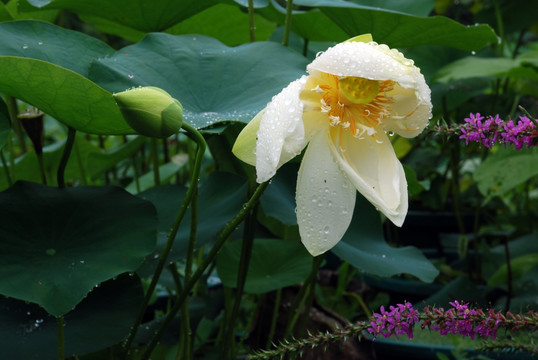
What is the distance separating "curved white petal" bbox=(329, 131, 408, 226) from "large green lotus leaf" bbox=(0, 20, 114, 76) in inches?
16.8

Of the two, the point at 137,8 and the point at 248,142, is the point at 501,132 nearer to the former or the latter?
the point at 248,142

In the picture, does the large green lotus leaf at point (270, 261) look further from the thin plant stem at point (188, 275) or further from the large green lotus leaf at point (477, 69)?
the large green lotus leaf at point (477, 69)

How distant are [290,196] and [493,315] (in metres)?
0.51

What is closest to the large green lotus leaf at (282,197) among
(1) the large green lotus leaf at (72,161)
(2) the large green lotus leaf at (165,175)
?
(1) the large green lotus leaf at (72,161)

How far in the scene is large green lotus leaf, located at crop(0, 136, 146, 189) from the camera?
1.12 meters

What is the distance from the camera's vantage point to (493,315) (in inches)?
19.1

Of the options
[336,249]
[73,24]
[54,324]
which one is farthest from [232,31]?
[73,24]

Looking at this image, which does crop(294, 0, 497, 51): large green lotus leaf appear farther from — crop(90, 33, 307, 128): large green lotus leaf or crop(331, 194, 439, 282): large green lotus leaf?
crop(331, 194, 439, 282): large green lotus leaf

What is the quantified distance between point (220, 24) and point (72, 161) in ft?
1.32

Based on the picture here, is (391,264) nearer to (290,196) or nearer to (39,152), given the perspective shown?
(290,196)

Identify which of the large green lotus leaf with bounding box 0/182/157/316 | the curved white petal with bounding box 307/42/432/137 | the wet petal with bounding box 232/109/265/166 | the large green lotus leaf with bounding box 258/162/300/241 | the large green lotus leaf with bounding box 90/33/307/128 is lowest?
the large green lotus leaf with bounding box 258/162/300/241

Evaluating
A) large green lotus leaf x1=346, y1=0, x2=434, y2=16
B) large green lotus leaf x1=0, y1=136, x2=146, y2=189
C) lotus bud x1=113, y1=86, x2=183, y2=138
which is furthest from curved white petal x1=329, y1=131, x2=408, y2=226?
large green lotus leaf x1=346, y1=0, x2=434, y2=16

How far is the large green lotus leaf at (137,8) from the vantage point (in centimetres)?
92

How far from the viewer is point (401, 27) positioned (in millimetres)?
943
